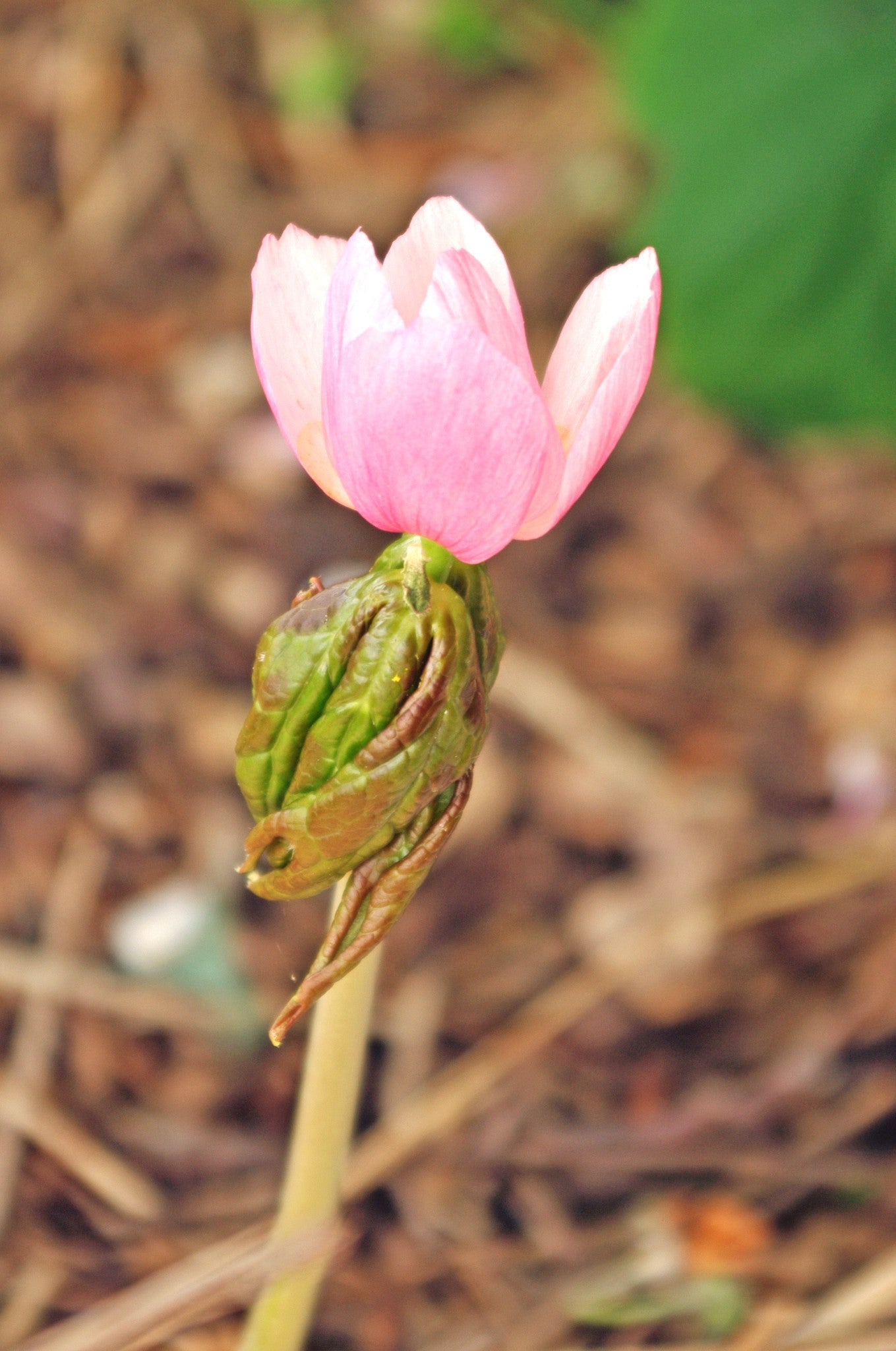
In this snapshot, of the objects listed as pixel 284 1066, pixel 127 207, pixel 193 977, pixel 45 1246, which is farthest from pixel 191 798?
pixel 127 207

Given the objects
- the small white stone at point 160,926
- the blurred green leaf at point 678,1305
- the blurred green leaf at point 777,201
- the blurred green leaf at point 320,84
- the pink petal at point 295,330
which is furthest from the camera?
the blurred green leaf at point 320,84

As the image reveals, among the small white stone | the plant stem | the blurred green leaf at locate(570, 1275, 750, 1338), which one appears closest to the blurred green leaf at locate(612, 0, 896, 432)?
the small white stone

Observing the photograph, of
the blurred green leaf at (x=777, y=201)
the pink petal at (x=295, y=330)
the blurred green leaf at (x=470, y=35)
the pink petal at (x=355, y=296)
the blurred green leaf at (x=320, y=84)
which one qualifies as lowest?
the pink petal at (x=355, y=296)

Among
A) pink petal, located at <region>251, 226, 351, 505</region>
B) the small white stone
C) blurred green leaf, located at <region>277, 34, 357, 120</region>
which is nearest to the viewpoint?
pink petal, located at <region>251, 226, 351, 505</region>

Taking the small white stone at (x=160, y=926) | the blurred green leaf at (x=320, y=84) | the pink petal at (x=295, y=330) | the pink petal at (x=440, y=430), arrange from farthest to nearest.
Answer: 1. the blurred green leaf at (x=320, y=84)
2. the small white stone at (x=160, y=926)
3. the pink petal at (x=295, y=330)
4. the pink petal at (x=440, y=430)

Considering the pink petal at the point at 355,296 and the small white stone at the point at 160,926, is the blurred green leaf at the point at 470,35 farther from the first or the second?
the pink petal at the point at 355,296

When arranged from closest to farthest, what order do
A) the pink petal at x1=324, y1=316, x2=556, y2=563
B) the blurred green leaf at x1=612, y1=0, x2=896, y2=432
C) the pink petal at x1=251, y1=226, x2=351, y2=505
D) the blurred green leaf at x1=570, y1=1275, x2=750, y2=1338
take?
1. the pink petal at x1=324, y1=316, x2=556, y2=563
2. the pink petal at x1=251, y1=226, x2=351, y2=505
3. the blurred green leaf at x1=570, y1=1275, x2=750, y2=1338
4. the blurred green leaf at x1=612, y1=0, x2=896, y2=432

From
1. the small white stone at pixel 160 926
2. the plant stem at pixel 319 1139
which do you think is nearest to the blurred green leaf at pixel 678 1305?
the plant stem at pixel 319 1139

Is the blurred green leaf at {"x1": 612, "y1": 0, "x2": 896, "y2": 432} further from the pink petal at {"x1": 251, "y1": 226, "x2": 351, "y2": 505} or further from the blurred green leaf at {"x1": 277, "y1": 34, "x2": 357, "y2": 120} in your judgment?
the pink petal at {"x1": 251, "y1": 226, "x2": 351, "y2": 505}
